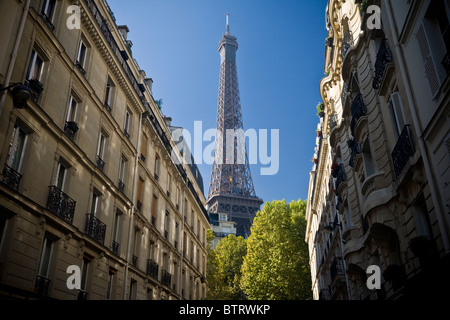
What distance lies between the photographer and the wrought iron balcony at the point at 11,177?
11570 millimetres

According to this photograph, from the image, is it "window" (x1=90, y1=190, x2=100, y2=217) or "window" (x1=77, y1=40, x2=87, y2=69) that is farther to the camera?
"window" (x1=90, y1=190, x2=100, y2=217)

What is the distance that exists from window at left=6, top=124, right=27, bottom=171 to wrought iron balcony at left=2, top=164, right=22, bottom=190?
6.2 inches

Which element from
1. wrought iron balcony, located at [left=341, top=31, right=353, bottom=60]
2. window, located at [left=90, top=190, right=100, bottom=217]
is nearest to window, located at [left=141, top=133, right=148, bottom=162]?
window, located at [left=90, top=190, right=100, bottom=217]

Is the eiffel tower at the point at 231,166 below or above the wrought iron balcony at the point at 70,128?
above

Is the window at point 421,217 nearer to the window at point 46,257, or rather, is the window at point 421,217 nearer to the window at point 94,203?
the window at point 46,257

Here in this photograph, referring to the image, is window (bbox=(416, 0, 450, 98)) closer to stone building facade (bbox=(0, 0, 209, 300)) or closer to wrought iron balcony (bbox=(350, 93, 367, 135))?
wrought iron balcony (bbox=(350, 93, 367, 135))

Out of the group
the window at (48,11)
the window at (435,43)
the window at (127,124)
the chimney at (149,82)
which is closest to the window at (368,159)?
the window at (435,43)

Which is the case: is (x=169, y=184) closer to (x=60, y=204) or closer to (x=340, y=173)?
(x=340, y=173)

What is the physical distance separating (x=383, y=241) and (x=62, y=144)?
1146 cm

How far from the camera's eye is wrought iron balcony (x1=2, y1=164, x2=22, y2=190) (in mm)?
11570

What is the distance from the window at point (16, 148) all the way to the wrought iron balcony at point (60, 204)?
167 centimetres

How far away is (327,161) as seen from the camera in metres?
27.3

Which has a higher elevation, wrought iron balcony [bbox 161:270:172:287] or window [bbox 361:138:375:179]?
window [bbox 361:138:375:179]

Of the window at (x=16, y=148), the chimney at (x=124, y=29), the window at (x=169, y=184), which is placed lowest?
the window at (x=16, y=148)
